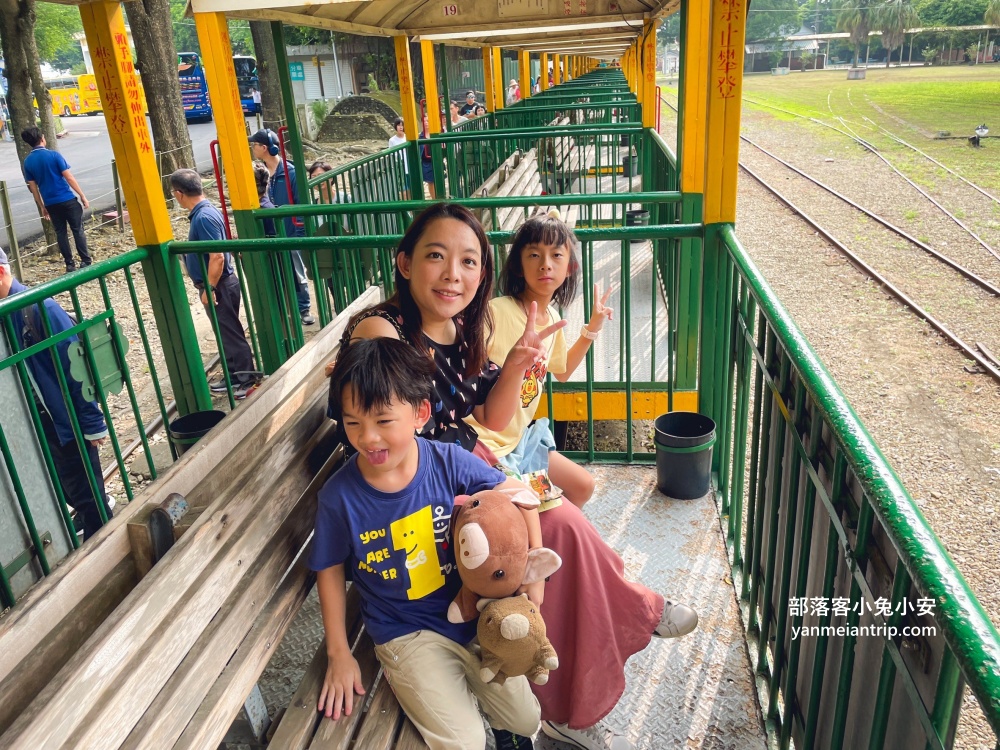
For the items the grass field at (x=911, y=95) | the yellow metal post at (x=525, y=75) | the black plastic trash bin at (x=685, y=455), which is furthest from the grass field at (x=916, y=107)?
the black plastic trash bin at (x=685, y=455)

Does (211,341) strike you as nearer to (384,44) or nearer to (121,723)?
(121,723)

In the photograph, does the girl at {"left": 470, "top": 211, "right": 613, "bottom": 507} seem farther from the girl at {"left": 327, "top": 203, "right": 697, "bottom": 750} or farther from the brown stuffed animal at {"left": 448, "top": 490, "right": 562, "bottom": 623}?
the brown stuffed animal at {"left": 448, "top": 490, "right": 562, "bottom": 623}

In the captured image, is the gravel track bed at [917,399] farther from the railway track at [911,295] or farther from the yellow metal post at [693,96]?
the yellow metal post at [693,96]

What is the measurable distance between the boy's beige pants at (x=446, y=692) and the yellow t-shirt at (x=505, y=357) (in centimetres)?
70

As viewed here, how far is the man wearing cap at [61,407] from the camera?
368cm

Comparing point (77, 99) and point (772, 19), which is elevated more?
point (772, 19)

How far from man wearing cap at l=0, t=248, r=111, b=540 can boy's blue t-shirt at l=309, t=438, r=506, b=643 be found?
2.13 metres

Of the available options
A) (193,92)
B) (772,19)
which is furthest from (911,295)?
(772,19)

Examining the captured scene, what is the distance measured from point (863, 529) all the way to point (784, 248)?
1402 cm

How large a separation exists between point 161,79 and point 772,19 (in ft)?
340

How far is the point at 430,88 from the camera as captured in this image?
978cm

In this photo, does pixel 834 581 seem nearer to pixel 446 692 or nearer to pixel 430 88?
pixel 446 692

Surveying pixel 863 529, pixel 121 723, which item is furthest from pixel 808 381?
Result: pixel 121 723

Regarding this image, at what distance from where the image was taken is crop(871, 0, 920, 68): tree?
75.0m
